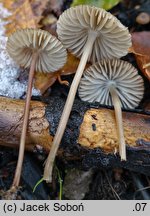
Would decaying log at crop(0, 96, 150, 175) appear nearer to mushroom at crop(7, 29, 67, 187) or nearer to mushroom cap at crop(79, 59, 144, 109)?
mushroom at crop(7, 29, 67, 187)

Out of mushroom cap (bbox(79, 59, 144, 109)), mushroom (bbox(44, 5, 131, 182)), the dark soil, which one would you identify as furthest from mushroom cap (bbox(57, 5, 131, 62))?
the dark soil

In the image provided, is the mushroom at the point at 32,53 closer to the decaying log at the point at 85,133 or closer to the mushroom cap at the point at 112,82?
the decaying log at the point at 85,133

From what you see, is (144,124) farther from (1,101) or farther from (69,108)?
(1,101)

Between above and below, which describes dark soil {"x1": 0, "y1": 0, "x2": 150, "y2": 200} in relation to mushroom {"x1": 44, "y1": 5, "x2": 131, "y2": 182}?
below

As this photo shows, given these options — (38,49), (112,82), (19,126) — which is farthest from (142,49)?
(19,126)

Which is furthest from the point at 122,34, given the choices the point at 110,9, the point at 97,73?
the point at 110,9

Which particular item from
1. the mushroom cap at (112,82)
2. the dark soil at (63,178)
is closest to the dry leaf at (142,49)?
the mushroom cap at (112,82)
